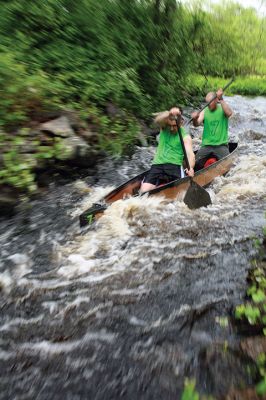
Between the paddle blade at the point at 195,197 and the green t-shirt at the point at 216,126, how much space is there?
8.26 ft

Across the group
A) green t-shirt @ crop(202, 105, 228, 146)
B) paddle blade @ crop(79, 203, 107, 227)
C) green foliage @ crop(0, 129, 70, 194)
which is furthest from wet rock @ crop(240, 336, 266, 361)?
green t-shirt @ crop(202, 105, 228, 146)

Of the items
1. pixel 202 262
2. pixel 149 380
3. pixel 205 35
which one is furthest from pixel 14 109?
pixel 205 35

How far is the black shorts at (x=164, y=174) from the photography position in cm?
644

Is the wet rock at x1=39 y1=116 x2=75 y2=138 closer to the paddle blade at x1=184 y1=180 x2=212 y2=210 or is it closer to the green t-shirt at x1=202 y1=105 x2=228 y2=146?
the paddle blade at x1=184 y1=180 x2=212 y2=210

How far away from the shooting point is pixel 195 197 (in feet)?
19.5

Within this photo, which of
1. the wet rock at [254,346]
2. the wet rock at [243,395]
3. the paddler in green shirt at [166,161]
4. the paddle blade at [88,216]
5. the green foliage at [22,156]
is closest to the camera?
the wet rock at [243,395]

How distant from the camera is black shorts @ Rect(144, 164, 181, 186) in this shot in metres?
6.44

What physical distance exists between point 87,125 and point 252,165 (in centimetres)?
402

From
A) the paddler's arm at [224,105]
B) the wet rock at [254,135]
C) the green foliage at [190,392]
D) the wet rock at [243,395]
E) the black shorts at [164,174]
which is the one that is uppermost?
the paddler's arm at [224,105]

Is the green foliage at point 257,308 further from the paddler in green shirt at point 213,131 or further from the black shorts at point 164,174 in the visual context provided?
the paddler in green shirt at point 213,131

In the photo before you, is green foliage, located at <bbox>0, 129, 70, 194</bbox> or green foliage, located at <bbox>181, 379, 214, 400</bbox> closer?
green foliage, located at <bbox>181, 379, 214, 400</bbox>

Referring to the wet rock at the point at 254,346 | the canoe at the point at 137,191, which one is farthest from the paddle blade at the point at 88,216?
the wet rock at the point at 254,346

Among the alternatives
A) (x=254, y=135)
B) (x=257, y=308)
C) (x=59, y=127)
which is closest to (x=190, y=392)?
(x=257, y=308)

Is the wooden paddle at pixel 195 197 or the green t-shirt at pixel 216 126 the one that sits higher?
the green t-shirt at pixel 216 126
